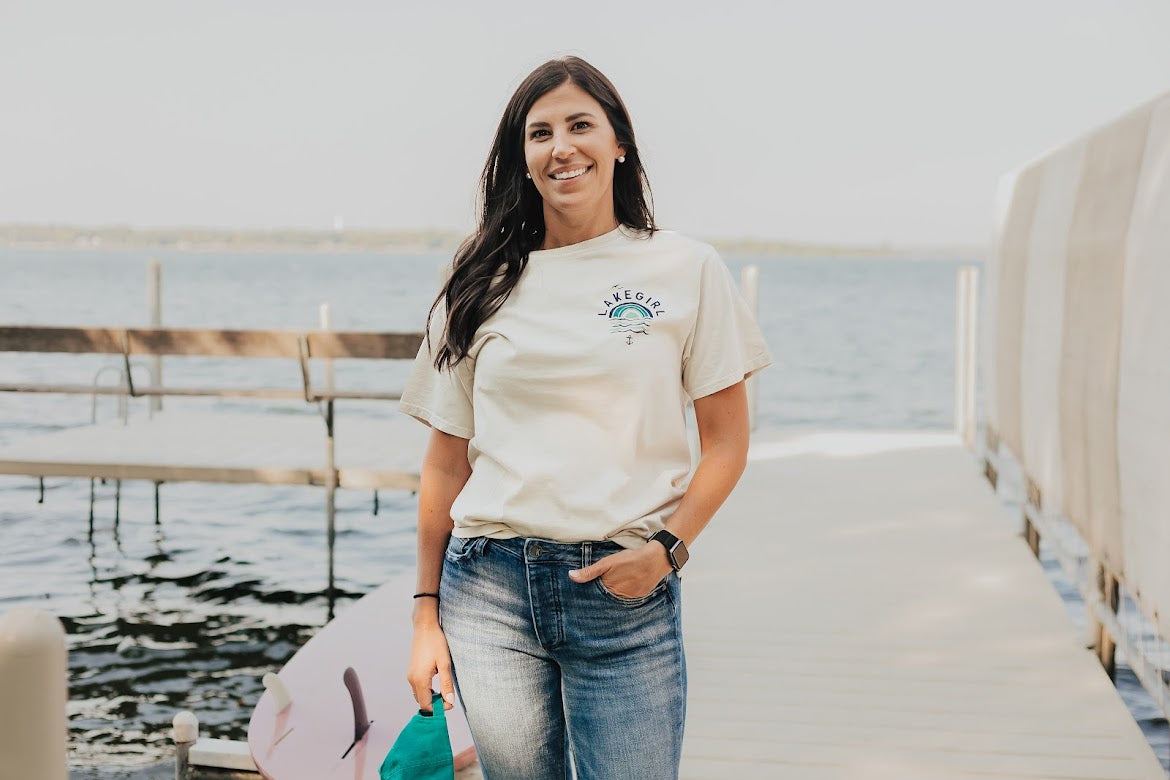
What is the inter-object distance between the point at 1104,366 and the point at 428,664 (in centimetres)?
284

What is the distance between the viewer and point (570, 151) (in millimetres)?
1736

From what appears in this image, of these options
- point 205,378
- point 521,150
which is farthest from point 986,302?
point 205,378

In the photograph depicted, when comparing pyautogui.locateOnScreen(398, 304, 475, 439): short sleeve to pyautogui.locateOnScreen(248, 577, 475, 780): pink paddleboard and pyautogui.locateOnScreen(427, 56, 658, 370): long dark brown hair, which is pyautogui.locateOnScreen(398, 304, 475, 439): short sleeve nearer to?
pyautogui.locateOnScreen(427, 56, 658, 370): long dark brown hair

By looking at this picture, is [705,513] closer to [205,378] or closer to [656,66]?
[205,378]

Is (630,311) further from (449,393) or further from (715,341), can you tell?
(449,393)

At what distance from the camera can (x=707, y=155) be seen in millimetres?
3117

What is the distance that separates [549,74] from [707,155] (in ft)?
4.59

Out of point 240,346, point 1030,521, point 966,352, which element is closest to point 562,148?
point 1030,521

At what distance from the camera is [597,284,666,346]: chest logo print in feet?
5.49

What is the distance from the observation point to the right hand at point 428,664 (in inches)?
70.6

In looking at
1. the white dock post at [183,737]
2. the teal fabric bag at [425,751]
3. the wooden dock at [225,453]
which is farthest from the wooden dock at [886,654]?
the wooden dock at [225,453]

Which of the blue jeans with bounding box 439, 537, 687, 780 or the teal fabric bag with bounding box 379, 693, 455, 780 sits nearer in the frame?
the blue jeans with bounding box 439, 537, 687, 780

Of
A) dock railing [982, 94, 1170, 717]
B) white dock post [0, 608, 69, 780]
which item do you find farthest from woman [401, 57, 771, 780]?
dock railing [982, 94, 1170, 717]

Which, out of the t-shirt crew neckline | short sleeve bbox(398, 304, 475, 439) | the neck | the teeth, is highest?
the teeth
